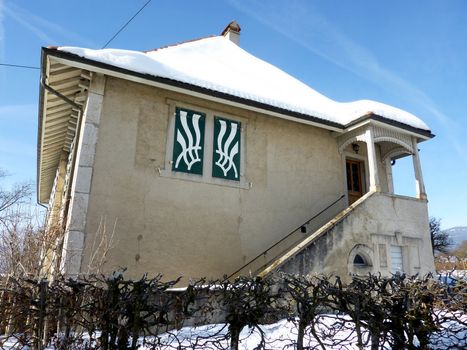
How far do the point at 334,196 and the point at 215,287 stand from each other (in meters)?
Result: 8.49

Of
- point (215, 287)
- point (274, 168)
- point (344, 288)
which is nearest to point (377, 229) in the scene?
point (274, 168)

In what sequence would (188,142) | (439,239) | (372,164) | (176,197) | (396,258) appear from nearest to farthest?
(176,197) < (188,142) < (396,258) < (372,164) < (439,239)

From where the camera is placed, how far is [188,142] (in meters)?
9.59

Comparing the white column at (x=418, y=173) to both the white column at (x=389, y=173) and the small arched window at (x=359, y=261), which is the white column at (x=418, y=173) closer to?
the white column at (x=389, y=173)

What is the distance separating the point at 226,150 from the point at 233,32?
901 cm

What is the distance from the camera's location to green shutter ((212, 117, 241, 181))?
32.3ft

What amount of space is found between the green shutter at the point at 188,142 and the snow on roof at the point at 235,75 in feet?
3.08

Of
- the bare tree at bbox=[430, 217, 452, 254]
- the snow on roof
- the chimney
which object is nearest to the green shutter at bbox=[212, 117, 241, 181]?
the snow on roof

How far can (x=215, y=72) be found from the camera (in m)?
11.2

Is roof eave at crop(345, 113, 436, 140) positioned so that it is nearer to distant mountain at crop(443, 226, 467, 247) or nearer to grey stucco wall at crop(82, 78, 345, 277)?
grey stucco wall at crop(82, 78, 345, 277)

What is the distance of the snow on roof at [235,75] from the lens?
8867 mm

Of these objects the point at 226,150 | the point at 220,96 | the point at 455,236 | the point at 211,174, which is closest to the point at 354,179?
the point at 226,150

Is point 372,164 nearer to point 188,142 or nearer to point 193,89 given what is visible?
point 188,142

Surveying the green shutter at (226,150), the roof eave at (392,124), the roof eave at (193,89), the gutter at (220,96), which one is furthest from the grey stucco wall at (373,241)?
the green shutter at (226,150)
